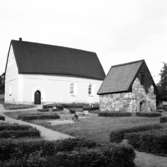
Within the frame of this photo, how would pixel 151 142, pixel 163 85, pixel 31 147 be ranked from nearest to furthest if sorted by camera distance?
1. pixel 31 147
2. pixel 151 142
3. pixel 163 85

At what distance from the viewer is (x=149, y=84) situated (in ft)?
126

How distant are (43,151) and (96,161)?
7.27 ft

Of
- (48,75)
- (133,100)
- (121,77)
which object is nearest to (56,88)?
(48,75)

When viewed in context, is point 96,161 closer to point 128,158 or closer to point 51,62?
point 128,158

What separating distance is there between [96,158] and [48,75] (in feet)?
136

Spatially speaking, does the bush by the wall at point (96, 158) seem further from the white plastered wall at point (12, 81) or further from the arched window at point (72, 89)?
the arched window at point (72, 89)

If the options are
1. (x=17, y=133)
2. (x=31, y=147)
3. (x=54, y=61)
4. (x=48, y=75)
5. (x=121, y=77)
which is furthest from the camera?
(x=54, y=61)

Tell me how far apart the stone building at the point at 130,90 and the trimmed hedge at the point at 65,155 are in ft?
81.3

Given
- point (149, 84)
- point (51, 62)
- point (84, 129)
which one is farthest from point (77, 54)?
point (84, 129)

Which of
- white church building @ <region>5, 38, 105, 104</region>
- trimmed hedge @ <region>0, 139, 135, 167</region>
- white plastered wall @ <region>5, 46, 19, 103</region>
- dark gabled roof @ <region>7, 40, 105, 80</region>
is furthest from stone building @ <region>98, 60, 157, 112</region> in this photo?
trimmed hedge @ <region>0, 139, 135, 167</region>

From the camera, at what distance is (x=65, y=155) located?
33.1 feet

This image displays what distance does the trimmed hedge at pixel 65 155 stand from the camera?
9992 mm

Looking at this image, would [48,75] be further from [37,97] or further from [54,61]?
[37,97]

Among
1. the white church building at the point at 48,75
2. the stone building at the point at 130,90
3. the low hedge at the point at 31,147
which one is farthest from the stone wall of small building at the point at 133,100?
the low hedge at the point at 31,147
